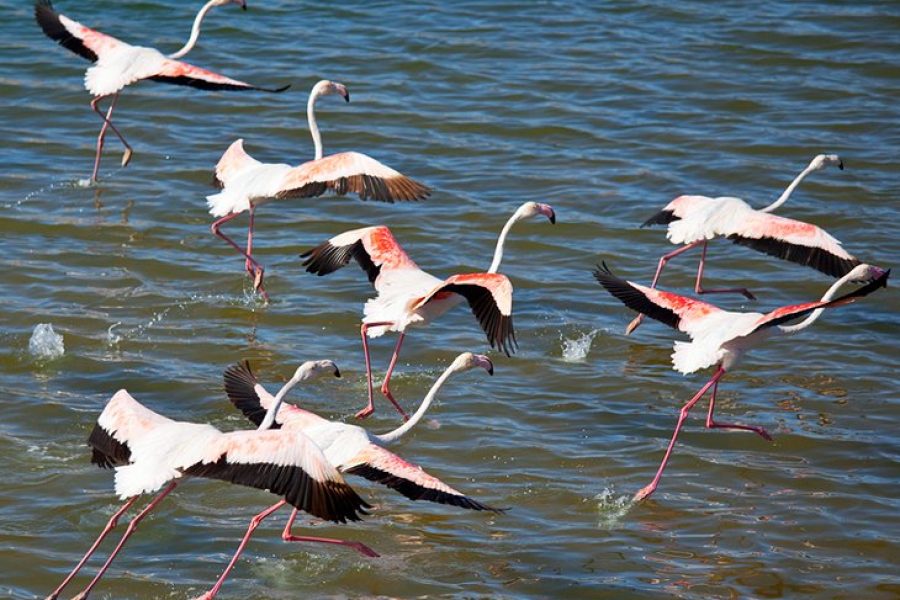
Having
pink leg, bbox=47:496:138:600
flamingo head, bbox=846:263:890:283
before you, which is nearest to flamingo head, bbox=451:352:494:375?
pink leg, bbox=47:496:138:600

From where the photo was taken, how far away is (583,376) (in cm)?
995

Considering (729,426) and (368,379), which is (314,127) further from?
(729,426)

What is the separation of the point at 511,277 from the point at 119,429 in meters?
5.04

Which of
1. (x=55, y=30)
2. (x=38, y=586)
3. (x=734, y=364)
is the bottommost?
Answer: (x=38, y=586)

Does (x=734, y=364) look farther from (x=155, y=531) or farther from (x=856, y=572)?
(x=155, y=531)

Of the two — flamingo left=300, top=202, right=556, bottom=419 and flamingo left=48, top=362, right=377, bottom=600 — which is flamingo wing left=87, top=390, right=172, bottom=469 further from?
flamingo left=300, top=202, right=556, bottom=419

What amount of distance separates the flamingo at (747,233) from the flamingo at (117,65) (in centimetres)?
308

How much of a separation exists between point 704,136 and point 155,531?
8463 mm

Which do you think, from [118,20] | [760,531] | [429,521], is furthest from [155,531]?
[118,20]

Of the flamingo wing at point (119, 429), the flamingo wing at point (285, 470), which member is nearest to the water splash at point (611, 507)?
the flamingo wing at point (285, 470)

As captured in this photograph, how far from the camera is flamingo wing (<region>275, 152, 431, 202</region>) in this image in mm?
10102

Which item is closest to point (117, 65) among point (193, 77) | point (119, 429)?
point (193, 77)

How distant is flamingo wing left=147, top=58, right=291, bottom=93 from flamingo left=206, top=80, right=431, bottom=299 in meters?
0.45

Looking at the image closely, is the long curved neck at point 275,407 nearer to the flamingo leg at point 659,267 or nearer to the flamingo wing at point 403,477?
the flamingo wing at point 403,477
